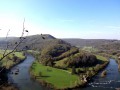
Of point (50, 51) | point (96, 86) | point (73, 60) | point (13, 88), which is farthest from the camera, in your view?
point (50, 51)

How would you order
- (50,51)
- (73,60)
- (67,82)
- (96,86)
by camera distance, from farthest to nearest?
(50,51)
(73,60)
(67,82)
(96,86)

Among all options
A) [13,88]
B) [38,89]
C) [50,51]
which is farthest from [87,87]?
[50,51]

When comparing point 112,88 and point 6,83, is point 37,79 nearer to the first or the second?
point 6,83

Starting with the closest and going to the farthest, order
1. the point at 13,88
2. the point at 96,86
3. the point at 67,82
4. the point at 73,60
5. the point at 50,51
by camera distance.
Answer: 1. the point at 13,88
2. the point at 96,86
3. the point at 67,82
4. the point at 73,60
5. the point at 50,51

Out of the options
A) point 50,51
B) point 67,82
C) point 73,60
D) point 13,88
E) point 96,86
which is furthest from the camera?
point 50,51

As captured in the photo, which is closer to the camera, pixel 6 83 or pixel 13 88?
pixel 13 88

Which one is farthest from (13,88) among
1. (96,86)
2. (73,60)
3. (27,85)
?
(73,60)

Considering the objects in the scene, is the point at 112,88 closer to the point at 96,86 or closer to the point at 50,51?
the point at 96,86

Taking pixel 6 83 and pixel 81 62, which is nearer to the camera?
pixel 6 83
